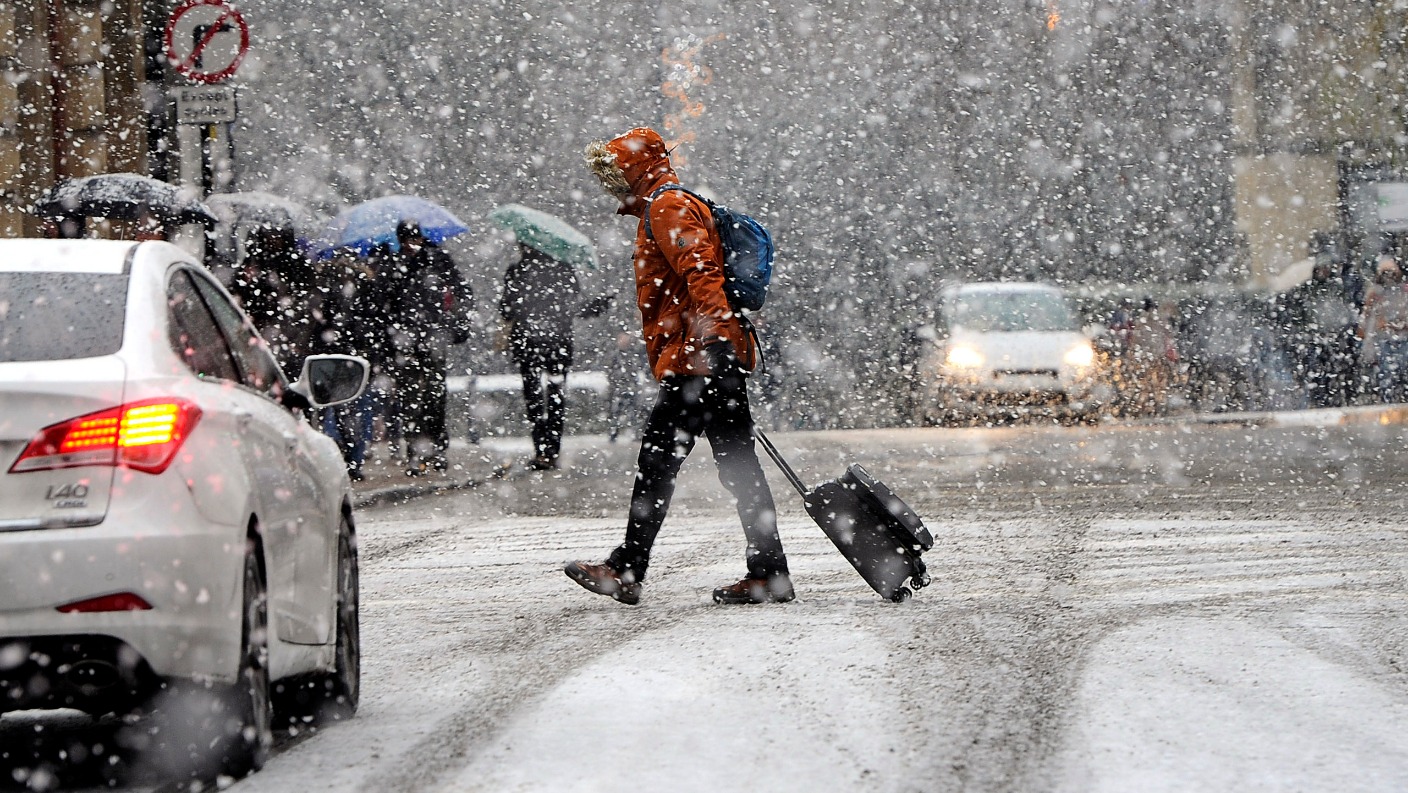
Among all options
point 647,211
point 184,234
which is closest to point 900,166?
point 184,234

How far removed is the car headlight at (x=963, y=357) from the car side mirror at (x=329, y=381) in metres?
18.1

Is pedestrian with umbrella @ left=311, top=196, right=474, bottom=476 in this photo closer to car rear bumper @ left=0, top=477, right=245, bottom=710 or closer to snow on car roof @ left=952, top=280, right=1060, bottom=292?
snow on car roof @ left=952, top=280, right=1060, bottom=292

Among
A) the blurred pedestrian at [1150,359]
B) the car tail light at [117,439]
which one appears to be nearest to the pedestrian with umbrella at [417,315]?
the car tail light at [117,439]

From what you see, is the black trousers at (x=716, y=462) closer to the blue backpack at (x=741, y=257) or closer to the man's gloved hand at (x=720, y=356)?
the man's gloved hand at (x=720, y=356)

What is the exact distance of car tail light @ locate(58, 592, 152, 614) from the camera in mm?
4199

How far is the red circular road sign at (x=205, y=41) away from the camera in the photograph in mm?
13695

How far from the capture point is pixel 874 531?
7715 millimetres

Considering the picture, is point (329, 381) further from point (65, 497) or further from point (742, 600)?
point (742, 600)

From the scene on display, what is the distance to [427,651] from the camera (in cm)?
680

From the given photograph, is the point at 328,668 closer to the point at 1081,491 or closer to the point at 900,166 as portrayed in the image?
the point at 1081,491

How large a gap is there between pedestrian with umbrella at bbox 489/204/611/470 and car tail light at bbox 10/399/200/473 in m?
12.4

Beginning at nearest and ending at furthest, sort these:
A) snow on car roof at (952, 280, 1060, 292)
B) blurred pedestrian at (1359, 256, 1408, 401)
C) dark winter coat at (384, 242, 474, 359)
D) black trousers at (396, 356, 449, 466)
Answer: dark winter coat at (384, 242, 474, 359) < black trousers at (396, 356, 449, 466) < blurred pedestrian at (1359, 256, 1408, 401) < snow on car roof at (952, 280, 1060, 292)

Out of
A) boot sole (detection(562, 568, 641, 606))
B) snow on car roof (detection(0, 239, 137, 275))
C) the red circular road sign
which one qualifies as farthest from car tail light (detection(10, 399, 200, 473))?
the red circular road sign

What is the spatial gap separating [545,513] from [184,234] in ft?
15.9
